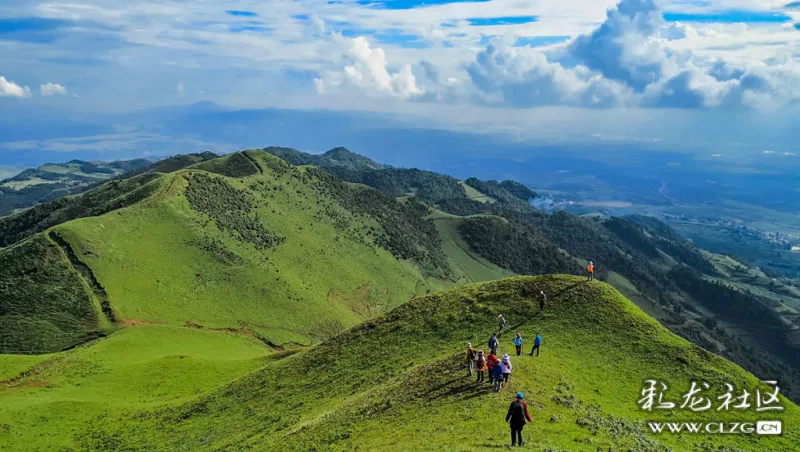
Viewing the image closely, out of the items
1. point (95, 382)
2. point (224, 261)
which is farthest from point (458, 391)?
point (224, 261)

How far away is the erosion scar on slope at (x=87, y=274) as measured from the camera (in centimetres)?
7922

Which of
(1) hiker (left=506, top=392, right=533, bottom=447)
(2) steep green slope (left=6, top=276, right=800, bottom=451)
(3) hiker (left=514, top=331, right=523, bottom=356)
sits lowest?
(2) steep green slope (left=6, top=276, right=800, bottom=451)

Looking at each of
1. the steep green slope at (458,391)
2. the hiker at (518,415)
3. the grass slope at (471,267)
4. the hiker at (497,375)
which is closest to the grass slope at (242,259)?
the grass slope at (471,267)

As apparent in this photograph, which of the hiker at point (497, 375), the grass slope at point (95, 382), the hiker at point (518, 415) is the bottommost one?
the grass slope at point (95, 382)

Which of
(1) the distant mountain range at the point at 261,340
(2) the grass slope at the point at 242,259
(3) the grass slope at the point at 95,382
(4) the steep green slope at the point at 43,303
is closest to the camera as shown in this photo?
(1) the distant mountain range at the point at 261,340

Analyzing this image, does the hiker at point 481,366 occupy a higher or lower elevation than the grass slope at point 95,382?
higher

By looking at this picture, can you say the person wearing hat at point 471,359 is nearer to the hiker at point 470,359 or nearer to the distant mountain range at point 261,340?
the hiker at point 470,359

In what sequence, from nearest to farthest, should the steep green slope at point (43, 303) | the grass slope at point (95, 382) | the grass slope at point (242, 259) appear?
the grass slope at point (95, 382), the steep green slope at point (43, 303), the grass slope at point (242, 259)

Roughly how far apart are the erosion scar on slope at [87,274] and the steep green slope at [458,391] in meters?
37.7

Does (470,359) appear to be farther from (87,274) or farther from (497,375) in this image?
(87,274)

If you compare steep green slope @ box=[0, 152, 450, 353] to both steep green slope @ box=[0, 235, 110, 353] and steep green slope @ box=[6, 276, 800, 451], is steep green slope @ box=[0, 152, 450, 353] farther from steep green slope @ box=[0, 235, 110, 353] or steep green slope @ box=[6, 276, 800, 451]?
steep green slope @ box=[6, 276, 800, 451]

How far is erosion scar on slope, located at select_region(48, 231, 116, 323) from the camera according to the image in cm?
7922

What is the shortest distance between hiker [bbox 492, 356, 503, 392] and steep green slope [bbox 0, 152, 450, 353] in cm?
6605

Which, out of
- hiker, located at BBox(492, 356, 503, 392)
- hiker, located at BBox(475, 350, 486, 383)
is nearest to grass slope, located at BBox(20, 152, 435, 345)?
hiker, located at BBox(475, 350, 486, 383)
